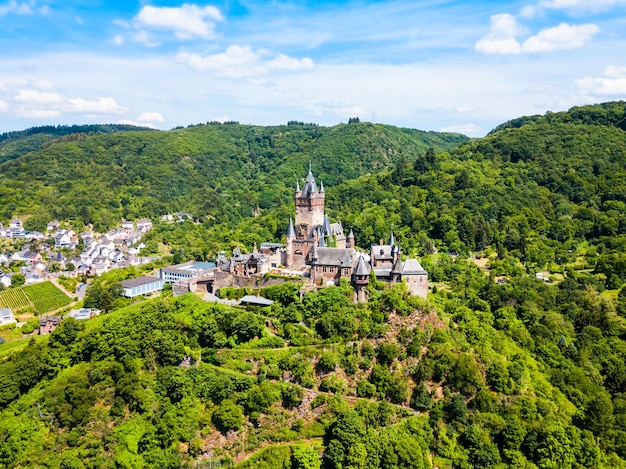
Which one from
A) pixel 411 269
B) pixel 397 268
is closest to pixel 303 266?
pixel 397 268

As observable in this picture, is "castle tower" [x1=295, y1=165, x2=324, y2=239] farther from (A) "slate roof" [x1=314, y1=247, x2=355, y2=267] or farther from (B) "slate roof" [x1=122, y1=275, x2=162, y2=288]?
(B) "slate roof" [x1=122, y1=275, x2=162, y2=288]

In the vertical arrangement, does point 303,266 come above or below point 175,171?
below

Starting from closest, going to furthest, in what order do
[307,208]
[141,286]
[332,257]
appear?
1. [332,257]
2. [307,208]
3. [141,286]

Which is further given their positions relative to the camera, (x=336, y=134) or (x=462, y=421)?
(x=336, y=134)

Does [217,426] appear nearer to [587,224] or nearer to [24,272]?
[24,272]

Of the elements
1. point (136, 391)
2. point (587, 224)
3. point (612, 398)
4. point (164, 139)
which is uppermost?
point (164, 139)

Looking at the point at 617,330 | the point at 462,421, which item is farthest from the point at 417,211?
the point at 462,421

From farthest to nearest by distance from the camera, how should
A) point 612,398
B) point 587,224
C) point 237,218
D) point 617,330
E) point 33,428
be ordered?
point 237,218 < point 587,224 < point 617,330 < point 612,398 < point 33,428

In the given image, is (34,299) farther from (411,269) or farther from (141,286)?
(411,269)
